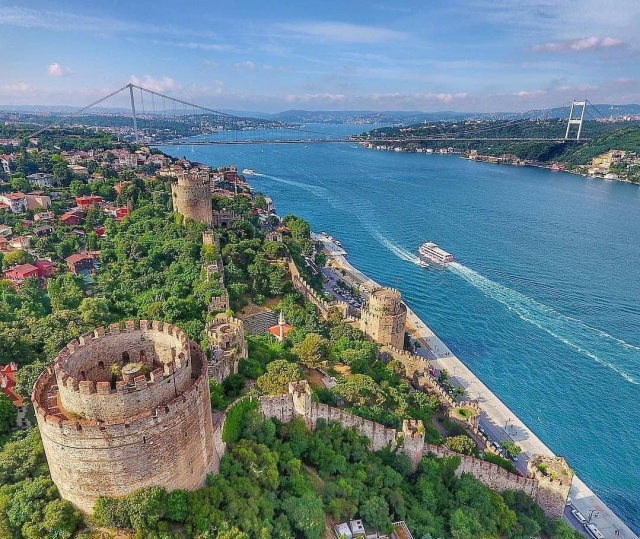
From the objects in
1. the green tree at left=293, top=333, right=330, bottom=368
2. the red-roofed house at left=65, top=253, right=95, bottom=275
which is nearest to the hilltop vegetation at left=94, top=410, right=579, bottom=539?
Answer: the green tree at left=293, top=333, right=330, bottom=368

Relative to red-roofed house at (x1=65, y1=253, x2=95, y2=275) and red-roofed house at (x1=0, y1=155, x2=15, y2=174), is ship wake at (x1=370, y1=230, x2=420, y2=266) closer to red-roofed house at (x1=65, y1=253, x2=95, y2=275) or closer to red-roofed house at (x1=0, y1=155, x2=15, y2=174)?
red-roofed house at (x1=65, y1=253, x2=95, y2=275)

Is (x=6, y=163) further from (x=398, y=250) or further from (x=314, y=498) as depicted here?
(x=314, y=498)

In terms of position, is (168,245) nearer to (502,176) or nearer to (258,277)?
(258,277)

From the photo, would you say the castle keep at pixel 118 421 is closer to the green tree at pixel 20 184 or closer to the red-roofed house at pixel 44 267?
the red-roofed house at pixel 44 267

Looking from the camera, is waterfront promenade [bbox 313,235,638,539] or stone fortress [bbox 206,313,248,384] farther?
waterfront promenade [bbox 313,235,638,539]

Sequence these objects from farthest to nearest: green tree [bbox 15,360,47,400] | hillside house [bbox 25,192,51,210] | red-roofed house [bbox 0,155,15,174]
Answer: red-roofed house [bbox 0,155,15,174]
hillside house [bbox 25,192,51,210]
green tree [bbox 15,360,47,400]

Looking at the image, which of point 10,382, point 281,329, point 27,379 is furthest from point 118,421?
point 281,329
